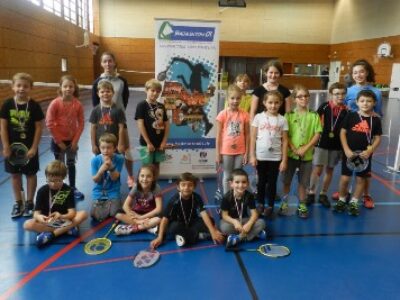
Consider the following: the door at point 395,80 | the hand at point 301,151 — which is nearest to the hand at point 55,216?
the hand at point 301,151

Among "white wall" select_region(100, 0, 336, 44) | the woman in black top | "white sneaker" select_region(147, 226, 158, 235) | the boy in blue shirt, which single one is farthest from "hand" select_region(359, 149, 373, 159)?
"white wall" select_region(100, 0, 336, 44)

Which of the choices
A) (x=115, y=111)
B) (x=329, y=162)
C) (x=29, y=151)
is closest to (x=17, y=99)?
(x=29, y=151)

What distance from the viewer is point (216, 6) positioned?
26.2 m

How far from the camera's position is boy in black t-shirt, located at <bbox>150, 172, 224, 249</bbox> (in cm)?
355

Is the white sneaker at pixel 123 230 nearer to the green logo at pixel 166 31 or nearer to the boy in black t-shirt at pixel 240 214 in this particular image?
the boy in black t-shirt at pixel 240 214

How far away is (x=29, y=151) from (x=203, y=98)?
2.60 metres

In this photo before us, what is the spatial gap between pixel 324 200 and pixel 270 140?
52.9 inches

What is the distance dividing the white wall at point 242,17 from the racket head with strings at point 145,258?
2416cm

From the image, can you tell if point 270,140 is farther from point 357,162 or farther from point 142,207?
point 142,207

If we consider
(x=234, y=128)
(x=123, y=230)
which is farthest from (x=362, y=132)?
(x=123, y=230)

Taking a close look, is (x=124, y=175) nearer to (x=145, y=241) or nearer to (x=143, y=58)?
(x=145, y=241)

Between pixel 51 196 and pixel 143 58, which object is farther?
pixel 143 58

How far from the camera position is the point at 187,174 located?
143 inches

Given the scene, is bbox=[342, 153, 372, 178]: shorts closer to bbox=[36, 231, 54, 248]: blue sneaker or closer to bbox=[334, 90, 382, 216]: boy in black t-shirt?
bbox=[334, 90, 382, 216]: boy in black t-shirt
